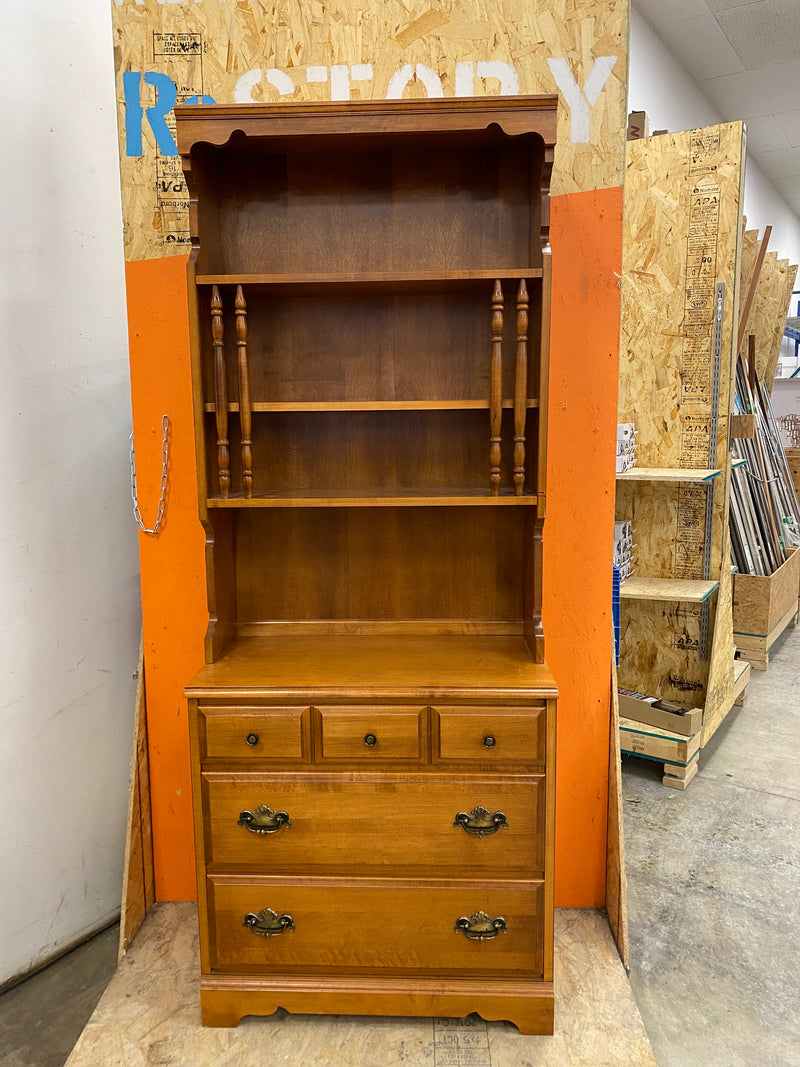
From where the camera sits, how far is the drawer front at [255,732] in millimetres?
1810

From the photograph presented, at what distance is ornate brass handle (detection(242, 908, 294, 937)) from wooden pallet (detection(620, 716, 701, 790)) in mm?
2151

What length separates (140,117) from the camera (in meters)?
2.09

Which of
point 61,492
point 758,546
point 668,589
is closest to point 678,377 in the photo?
point 668,589

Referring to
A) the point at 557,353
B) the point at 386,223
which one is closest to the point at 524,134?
the point at 386,223

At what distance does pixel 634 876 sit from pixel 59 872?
2.04m

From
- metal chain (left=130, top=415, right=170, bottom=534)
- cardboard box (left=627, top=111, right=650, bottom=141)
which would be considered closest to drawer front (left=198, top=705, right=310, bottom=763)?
metal chain (left=130, top=415, right=170, bottom=534)

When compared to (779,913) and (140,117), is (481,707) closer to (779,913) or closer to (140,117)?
(779,913)

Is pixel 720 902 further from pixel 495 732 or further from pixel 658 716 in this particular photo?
pixel 495 732

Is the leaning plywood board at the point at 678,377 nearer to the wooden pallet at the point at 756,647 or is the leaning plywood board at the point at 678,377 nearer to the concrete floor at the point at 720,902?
the concrete floor at the point at 720,902

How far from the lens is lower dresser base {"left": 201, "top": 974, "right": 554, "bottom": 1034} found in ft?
6.03

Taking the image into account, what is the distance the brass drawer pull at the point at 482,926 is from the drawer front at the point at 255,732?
57cm

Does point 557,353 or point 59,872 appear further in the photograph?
point 59,872

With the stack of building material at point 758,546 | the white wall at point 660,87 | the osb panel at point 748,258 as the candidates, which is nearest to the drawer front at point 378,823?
the stack of building material at point 758,546

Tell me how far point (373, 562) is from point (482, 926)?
3.32 feet
